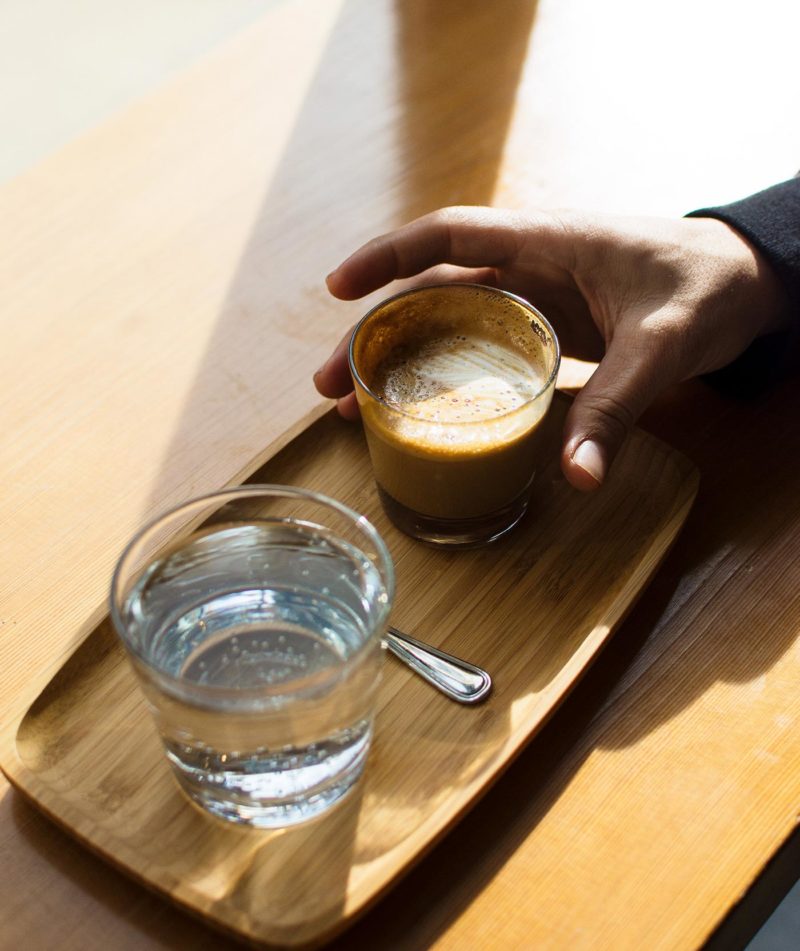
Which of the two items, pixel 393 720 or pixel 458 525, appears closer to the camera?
pixel 393 720

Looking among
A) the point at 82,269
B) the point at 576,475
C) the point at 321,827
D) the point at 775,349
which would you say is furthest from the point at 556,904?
the point at 82,269

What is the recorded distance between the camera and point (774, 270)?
3.30 feet

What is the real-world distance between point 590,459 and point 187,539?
0.32 metres

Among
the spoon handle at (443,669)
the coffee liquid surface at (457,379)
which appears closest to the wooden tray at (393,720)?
the spoon handle at (443,669)

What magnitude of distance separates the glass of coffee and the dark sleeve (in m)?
0.25

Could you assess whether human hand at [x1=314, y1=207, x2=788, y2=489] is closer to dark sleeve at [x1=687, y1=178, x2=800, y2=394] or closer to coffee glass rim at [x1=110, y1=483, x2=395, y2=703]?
dark sleeve at [x1=687, y1=178, x2=800, y2=394]

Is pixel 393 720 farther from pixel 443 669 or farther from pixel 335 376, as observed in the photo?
pixel 335 376

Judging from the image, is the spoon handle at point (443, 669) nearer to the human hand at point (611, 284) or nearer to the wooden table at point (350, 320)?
the wooden table at point (350, 320)

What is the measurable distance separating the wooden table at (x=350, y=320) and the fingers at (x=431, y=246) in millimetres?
98

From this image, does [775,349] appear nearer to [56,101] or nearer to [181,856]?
[181,856]

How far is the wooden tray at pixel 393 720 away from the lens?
66cm

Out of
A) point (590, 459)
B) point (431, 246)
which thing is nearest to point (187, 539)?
point (590, 459)

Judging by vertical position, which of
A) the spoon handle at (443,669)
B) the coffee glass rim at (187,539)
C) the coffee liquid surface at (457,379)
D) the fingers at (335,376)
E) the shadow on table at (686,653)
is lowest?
the shadow on table at (686,653)

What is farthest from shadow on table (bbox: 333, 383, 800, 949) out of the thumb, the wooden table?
the thumb
